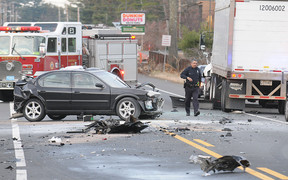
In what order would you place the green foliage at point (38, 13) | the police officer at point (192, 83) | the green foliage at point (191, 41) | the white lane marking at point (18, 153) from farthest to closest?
the green foliage at point (38, 13)
the green foliage at point (191, 41)
the police officer at point (192, 83)
the white lane marking at point (18, 153)

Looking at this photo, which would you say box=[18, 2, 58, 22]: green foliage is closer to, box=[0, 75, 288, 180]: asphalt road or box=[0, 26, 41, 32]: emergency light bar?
box=[0, 26, 41, 32]: emergency light bar

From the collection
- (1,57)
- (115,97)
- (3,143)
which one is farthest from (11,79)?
(3,143)

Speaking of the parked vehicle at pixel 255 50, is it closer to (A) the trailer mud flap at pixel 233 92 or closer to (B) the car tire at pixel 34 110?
(A) the trailer mud flap at pixel 233 92

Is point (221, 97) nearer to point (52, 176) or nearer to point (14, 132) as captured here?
point (14, 132)

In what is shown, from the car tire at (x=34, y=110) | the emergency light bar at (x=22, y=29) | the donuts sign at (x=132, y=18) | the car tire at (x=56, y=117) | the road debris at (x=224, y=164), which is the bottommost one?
the car tire at (x=56, y=117)

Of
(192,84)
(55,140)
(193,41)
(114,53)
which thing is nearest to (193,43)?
(193,41)

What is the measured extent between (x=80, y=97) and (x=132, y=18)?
147ft

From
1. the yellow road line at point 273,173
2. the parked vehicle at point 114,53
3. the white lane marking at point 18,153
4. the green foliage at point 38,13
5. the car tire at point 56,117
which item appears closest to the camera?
the yellow road line at point 273,173

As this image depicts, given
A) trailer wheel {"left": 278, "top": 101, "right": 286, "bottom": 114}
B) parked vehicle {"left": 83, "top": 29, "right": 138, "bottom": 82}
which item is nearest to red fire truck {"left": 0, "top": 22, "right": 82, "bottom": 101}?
parked vehicle {"left": 83, "top": 29, "right": 138, "bottom": 82}

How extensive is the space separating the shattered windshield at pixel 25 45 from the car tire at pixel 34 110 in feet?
28.9

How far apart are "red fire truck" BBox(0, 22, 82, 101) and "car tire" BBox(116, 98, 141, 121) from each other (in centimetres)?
891

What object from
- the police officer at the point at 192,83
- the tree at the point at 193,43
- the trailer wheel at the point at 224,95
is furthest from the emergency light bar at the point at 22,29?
the tree at the point at 193,43

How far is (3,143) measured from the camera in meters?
13.3

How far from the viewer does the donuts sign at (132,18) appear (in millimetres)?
62125
